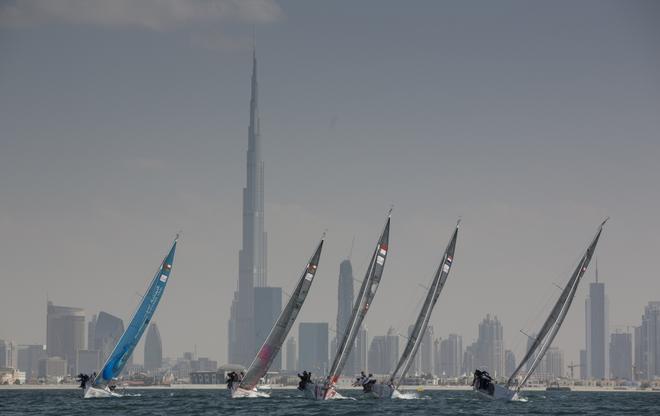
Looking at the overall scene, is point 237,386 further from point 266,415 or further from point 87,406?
point 266,415

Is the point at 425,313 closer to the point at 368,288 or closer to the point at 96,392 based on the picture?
the point at 368,288

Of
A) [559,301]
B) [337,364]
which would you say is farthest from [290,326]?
[559,301]

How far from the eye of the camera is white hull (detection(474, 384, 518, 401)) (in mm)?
116312

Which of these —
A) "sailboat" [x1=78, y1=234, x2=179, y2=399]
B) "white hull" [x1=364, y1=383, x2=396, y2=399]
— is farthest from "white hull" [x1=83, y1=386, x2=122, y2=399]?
"white hull" [x1=364, y1=383, x2=396, y2=399]

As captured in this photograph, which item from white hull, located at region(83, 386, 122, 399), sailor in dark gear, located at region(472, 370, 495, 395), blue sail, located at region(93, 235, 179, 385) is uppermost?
blue sail, located at region(93, 235, 179, 385)

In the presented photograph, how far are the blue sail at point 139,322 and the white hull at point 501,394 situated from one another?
101 ft

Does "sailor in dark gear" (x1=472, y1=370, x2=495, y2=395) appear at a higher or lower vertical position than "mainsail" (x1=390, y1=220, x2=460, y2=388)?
lower

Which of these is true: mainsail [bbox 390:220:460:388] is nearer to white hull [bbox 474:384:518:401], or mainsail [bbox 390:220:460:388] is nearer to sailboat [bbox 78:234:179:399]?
white hull [bbox 474:384:518:401]

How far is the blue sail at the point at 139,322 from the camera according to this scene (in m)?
111

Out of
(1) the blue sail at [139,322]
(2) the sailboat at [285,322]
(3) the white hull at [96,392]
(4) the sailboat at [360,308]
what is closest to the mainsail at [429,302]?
(4) the sailboat at [360,308]

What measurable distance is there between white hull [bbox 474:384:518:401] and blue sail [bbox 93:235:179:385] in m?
30.8

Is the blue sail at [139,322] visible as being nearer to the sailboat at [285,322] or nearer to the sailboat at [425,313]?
the sailboat at [285,322]

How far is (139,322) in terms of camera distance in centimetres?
11150

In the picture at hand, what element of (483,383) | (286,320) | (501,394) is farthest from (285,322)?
(501,394)
